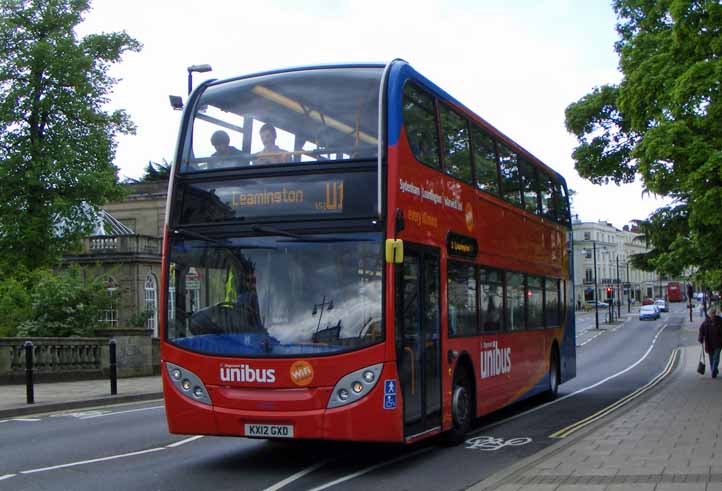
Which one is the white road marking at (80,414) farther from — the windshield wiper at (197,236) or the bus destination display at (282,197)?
the bus destination display at (282,197)

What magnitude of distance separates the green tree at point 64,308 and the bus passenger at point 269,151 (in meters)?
18.4

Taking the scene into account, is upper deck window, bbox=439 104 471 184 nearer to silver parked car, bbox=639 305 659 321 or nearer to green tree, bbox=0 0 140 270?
green tree, bbox=0 0 140 270

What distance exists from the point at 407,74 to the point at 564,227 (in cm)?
1048

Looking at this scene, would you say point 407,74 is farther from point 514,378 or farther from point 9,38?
point 9,38

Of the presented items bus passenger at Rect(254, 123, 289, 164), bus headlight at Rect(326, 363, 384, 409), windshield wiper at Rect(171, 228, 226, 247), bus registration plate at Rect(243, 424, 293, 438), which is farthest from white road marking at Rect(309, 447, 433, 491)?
bus passenger at Rect(254, 123, 289, 164)

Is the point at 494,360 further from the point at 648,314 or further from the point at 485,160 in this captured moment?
the point at 648,314

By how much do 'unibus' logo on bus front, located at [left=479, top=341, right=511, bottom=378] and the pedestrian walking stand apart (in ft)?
38.9

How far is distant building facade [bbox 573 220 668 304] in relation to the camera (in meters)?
138

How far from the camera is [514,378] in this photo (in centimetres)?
1500

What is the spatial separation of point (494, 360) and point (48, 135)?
90.7 feet

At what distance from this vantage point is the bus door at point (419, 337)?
9617 millimetres

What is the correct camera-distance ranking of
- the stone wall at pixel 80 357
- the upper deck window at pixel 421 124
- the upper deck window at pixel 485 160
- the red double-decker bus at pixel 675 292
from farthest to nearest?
the red double-decker bus at pixel 675 292, the stone wall at pixel 80 357, the upper deck window at pixel 485 160, the upper deck window at pixel 421 124

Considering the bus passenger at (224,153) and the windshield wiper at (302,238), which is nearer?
the windshield wiper at (302,238)

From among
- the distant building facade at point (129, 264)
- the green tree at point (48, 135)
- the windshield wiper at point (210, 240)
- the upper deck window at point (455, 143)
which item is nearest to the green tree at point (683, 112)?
the upper deck window at point (455, 143)
